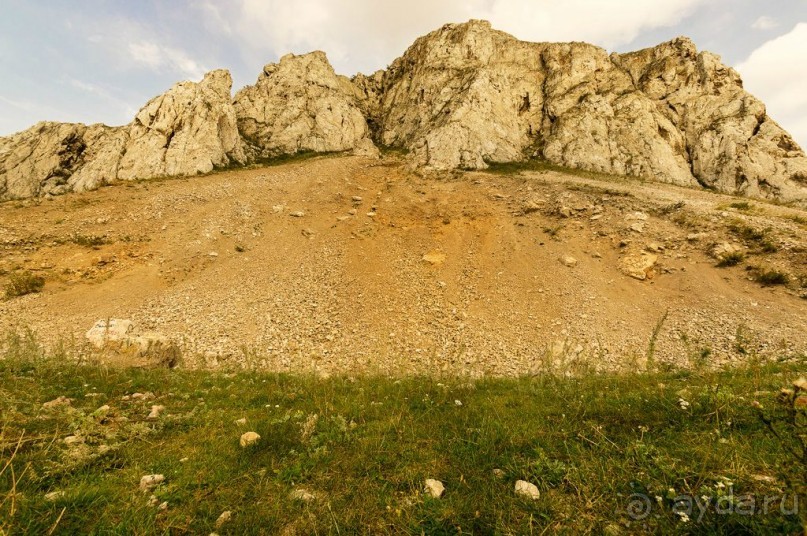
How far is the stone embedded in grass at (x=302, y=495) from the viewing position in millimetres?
3833

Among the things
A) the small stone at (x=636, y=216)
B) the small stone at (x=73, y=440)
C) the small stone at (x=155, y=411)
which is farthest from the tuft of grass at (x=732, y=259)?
the small stone at (x=73, y=440)

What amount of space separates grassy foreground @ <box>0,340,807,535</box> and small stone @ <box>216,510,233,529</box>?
0.21 feet

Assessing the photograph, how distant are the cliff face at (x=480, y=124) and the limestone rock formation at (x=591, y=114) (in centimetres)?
20

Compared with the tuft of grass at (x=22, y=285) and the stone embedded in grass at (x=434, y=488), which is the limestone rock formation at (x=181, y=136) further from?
the stone embedded in grass at (x=434, y=488)

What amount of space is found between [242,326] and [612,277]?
19051 millimetres

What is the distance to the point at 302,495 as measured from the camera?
153 inches

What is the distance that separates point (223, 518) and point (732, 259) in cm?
2302

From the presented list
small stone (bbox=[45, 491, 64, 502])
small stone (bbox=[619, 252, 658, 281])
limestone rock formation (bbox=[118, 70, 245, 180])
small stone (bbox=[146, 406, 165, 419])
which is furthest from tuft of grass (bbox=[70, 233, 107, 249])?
small stone (bbox=[619, 252, 658, 281])

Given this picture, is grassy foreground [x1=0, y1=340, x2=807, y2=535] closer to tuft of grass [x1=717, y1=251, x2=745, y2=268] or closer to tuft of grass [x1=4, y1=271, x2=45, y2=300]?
tuft of grass [x1=717, y1=251, x2=745, y2=268]

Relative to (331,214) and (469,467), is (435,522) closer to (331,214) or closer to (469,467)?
(469,467)

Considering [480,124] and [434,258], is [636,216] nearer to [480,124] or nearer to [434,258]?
[434,258]

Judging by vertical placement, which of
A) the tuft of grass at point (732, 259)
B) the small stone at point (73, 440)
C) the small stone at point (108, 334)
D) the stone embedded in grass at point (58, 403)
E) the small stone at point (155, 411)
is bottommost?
the small stone at point (108, 334)

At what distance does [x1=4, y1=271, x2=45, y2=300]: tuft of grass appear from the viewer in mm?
17922

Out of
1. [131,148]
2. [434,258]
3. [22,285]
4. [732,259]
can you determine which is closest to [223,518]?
[434,258]
